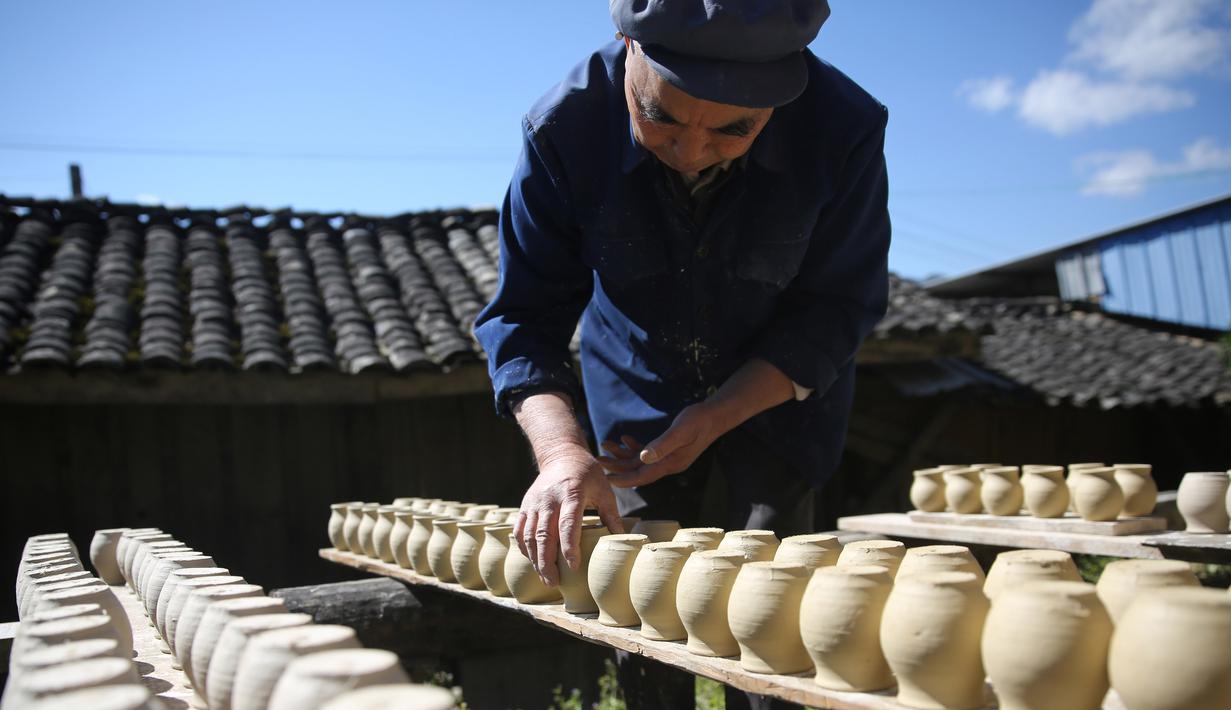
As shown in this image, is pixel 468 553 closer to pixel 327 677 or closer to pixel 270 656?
pixel 270 656

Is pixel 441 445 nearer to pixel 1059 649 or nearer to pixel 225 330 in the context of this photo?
pixel 225 330

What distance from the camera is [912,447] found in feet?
26.6

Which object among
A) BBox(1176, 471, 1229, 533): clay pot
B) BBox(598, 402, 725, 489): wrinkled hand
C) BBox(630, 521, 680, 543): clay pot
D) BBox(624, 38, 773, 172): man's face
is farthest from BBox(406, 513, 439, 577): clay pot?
BBox(1176, 471, 1229, 533): clay pot

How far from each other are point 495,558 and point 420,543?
1.96 feet

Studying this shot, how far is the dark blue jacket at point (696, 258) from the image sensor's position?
258cm

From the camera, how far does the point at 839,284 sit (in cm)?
272

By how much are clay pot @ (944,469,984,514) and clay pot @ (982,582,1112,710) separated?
2.25 metres

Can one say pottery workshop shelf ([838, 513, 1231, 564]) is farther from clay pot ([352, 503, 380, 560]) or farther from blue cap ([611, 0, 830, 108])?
clay pot ([352, 503, 380, 560])

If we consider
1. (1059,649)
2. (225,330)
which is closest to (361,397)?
(225,330)

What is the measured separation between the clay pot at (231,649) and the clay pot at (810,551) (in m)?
0.96

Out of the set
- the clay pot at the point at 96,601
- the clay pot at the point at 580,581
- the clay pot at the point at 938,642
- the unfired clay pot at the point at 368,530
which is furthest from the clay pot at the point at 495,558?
the clay pot at the point at 938,642

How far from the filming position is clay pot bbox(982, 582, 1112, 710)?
136 cm

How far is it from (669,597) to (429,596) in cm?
156

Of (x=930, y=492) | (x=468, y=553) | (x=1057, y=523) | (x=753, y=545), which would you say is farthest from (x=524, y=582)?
(x=930, y=492)
